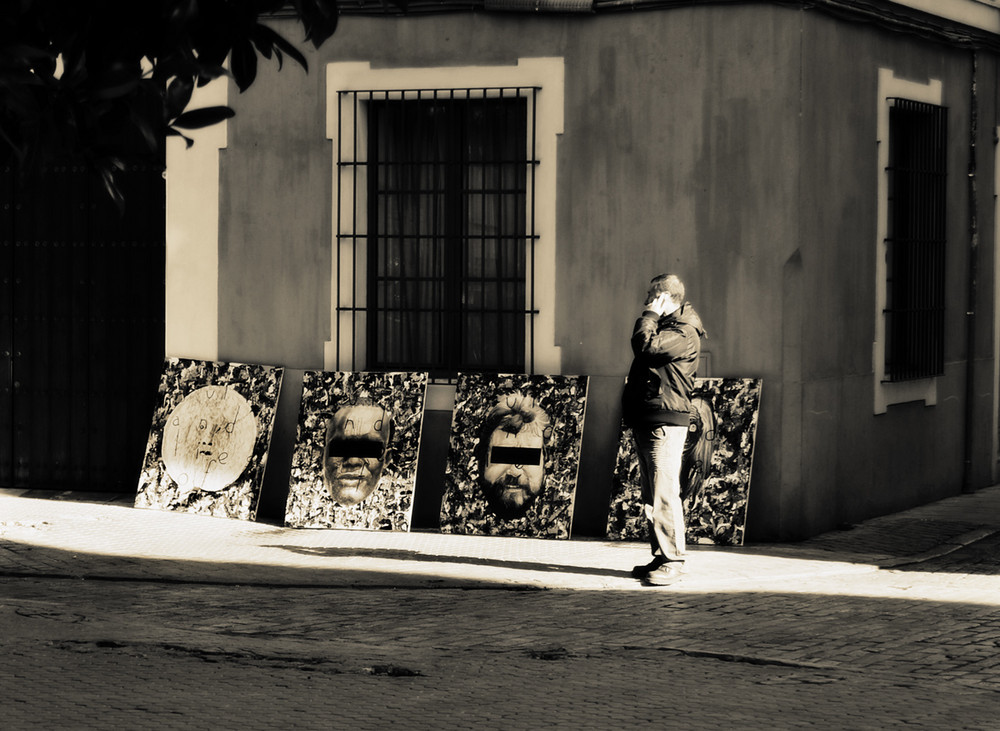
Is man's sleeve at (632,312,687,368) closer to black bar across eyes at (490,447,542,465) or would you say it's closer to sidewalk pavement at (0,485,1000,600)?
sidewalk pavement at (0,485,1000,600)

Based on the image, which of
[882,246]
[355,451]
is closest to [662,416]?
[355,451]

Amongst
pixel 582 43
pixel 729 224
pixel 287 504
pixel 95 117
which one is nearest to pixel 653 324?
pixel 729 224

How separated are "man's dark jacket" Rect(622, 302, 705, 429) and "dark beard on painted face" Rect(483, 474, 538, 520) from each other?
1761 millimetres

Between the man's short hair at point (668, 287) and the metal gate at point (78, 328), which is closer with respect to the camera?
the man's short hair at point (668, 287)

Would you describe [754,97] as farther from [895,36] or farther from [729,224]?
[895,36]

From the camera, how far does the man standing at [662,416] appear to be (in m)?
9.56

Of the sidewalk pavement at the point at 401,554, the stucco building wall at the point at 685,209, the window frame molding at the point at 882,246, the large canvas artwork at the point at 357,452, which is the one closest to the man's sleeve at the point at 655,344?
the sidewalk pavement at the point at 401,554

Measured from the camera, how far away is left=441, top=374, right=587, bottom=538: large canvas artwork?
11250 millimetres

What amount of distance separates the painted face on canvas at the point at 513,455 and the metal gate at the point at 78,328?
302 cm

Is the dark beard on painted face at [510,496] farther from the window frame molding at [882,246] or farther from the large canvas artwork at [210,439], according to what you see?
the window frame molding at [882,246]

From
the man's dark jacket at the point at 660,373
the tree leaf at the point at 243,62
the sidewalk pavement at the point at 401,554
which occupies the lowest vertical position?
the sidewalk pavement at the point at 401,554

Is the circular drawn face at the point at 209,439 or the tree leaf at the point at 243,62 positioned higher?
the tree leaf at the point at 243,62

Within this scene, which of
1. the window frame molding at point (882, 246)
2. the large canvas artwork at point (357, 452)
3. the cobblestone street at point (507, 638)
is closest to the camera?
the cobblestone street at point (507, 638)

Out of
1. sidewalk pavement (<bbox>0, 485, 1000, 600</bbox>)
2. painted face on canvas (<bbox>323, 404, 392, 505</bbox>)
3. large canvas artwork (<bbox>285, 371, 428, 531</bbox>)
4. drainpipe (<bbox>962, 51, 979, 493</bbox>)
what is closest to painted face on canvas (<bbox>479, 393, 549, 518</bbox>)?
sidewalk pavement (<bbox>0, 485, 1000, 600</bbox>)
